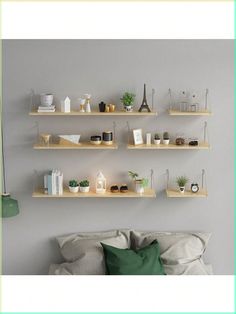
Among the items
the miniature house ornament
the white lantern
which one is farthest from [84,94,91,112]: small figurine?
the white lantern

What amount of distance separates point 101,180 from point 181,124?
77cm

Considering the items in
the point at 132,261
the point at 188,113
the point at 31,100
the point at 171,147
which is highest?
the point at 31,100

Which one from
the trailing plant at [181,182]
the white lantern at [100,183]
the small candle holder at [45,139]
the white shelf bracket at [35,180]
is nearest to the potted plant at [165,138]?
the trailing plant at [181,182]

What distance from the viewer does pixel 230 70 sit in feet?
12.7

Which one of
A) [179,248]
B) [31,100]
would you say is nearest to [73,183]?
[31,100]

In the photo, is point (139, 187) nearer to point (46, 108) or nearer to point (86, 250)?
point (86, 250)

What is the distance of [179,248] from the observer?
3.85 m

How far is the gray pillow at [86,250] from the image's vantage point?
372cm

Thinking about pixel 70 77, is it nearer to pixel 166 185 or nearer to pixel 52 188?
pixel 52 188

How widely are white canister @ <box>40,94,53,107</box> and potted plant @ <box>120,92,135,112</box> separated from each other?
0.55 meters

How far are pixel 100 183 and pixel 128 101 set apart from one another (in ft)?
2.27


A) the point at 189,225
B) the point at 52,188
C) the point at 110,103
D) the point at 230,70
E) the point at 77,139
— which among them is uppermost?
the point at 230,70

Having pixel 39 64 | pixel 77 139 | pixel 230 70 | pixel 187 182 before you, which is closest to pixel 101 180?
pixel 77 139

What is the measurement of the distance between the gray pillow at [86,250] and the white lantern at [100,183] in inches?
14.8
